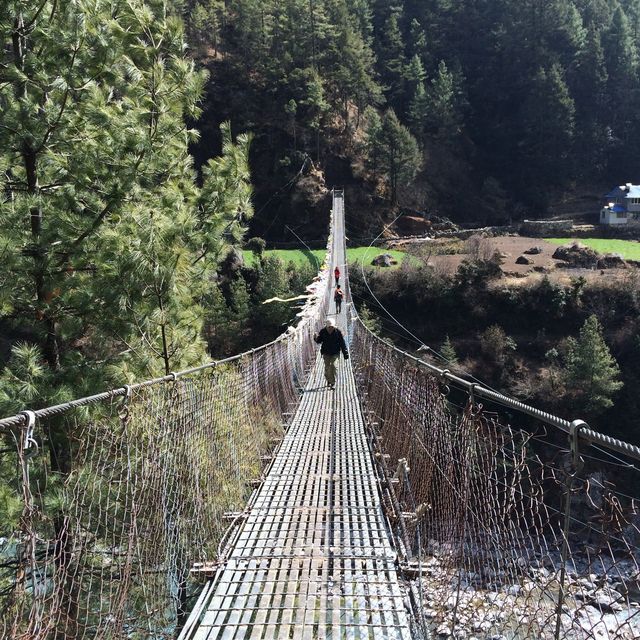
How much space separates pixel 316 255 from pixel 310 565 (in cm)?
1983

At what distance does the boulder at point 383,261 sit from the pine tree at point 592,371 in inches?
309

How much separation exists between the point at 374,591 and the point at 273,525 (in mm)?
700

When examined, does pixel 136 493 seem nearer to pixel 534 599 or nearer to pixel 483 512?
pixel 483 512

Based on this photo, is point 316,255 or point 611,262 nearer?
point 611,262

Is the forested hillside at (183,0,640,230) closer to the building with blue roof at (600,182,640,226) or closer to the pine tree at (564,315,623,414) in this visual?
the building with blue roof at (600,182,640,226)

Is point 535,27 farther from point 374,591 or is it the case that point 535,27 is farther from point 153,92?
point 374,591

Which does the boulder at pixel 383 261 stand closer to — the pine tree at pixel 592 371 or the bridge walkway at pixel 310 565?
the pine tree at pixel 592 371

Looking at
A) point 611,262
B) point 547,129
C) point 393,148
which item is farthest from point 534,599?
point 547,129

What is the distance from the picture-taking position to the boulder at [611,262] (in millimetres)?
18406

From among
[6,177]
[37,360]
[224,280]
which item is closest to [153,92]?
[6,177]

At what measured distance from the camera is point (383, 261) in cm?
2012

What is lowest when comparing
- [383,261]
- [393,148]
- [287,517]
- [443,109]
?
[287,517]

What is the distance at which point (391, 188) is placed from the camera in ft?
85.4

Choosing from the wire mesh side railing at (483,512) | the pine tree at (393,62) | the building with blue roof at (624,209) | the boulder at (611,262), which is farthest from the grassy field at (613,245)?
the wire mesh side railing at (483,512)
